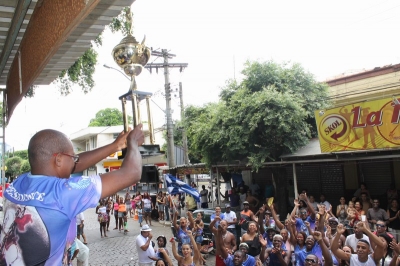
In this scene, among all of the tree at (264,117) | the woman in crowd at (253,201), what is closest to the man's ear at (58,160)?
the tree at (264,117)

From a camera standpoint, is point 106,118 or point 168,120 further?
point 106,118

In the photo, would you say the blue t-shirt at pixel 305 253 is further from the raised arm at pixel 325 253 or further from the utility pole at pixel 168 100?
the utility pole at pixel 168 100

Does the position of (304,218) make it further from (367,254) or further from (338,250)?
(367,254)

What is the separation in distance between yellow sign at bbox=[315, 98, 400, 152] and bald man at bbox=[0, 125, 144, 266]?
8.90m

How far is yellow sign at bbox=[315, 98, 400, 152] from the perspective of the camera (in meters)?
9.12

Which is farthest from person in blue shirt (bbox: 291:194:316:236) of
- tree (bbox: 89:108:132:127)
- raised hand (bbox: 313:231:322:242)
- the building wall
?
tree (bbox: 89:108:132:127)

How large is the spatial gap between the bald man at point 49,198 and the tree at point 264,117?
1079 centimetres

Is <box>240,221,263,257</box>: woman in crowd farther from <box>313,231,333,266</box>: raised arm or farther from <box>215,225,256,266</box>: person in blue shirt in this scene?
<box>313,231,333,266</box>: raised arm

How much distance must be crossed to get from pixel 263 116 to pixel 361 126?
3488 mm

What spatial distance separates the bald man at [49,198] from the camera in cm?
162

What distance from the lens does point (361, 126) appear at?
9828mm

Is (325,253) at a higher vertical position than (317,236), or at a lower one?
lower

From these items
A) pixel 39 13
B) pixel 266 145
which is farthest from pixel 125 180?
pixel 266 145

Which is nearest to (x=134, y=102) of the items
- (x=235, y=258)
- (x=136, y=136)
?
(x=136, y=136)
